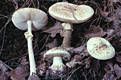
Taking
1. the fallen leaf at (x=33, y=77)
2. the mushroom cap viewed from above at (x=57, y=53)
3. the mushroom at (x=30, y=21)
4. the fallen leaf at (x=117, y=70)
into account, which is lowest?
the fallen leaf at (x=117, y=70)

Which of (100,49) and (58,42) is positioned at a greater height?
(100,49)

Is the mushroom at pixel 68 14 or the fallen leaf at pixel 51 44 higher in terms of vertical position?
the mushroom at pixel 68 14

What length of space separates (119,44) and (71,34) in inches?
25.6

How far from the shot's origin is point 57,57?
9.91 ft

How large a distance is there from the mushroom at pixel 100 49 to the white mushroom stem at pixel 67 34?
431mm

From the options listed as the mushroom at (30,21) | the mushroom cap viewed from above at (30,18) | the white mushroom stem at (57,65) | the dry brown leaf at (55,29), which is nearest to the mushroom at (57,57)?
the white mushroom stem at (57,65)

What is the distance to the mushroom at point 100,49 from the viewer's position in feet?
9.13

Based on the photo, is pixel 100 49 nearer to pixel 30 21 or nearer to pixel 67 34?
pixel 67 34

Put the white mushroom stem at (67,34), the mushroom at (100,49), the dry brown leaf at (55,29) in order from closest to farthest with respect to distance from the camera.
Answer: the mushroom at (100,49), the white mushroom stem at (67,34), the dry brown leaf at (55,29)

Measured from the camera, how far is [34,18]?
10.5 ft

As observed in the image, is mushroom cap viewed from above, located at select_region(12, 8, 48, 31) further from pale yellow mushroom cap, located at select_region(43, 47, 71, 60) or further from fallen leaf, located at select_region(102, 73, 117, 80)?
fallen leaf, located at select_region(102, 73, 117, 80)

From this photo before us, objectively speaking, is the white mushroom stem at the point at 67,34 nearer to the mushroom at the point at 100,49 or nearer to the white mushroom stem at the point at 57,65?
the white mushroom stem at the point at 57,65

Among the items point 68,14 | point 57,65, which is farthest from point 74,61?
point 68,14

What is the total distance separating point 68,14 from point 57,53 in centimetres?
54
